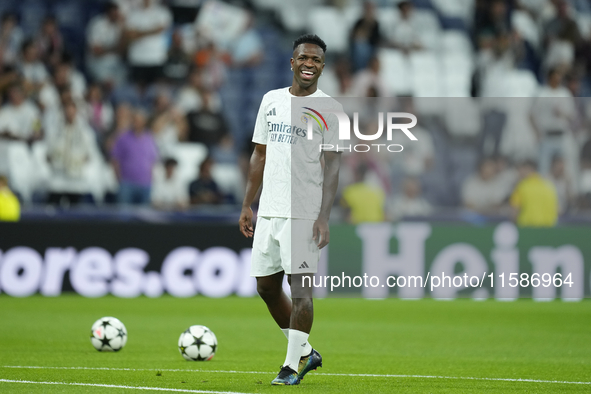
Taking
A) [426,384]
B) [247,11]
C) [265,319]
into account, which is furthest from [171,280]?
[426,384]

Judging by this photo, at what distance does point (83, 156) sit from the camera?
596 inches

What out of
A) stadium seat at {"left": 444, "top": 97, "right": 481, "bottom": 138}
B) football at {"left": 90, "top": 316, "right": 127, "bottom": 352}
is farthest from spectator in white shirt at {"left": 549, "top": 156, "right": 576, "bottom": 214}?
football at {"left": 90, "top": 316, "right": 127, "bottom": 352}

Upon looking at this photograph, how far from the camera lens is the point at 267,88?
60.9ft

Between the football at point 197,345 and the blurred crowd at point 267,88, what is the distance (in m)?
7.57

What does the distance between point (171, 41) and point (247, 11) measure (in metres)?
2.00

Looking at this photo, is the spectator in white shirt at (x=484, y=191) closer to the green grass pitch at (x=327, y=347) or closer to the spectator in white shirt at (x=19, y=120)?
the green grass pitch at (x=327, y=347)

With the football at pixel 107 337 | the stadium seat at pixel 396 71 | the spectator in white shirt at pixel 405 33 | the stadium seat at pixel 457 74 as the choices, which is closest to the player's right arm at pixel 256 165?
the football at pixel 107 337

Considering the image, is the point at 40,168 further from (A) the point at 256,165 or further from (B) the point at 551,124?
(A) the point at 256,165

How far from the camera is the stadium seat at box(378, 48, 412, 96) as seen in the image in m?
18.4

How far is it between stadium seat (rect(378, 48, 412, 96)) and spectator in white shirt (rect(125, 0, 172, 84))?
14.1 ft

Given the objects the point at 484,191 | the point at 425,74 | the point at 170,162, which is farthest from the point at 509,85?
the point at 170,162

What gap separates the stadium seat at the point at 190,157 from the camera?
16141mm

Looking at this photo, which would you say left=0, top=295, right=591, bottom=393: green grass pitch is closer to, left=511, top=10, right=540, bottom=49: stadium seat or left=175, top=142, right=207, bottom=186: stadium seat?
left=175, top=142, right=207, bottom=186: stadium seat

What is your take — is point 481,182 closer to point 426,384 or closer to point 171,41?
point 171,41
